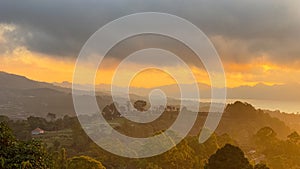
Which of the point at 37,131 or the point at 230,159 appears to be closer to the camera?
the point at 230,159

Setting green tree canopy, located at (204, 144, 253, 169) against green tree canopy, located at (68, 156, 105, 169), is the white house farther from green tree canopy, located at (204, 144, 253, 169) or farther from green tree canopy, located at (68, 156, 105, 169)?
green tree canopy, located at (204, 144, 253, 169)

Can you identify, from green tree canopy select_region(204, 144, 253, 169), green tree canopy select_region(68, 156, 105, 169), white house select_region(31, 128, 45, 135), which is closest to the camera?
green tree canopy select_region(204, 144, 253, 169)

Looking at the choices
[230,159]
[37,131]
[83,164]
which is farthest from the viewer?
[37,131]

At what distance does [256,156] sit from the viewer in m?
54.9

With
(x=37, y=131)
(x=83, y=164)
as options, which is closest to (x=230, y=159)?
(x=83, y=164)

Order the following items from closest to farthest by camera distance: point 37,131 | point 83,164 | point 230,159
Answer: point 230,159 < point 83,164 < point 37,131

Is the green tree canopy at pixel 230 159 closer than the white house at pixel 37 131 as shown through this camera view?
Yes

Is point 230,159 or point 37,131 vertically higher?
point 37,131

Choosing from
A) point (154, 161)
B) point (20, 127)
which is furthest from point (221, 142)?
point (20, 127)

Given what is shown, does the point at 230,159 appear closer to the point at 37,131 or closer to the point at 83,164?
the point at 83,164

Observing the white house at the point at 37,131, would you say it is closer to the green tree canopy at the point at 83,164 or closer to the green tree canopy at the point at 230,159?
the green tree canopy at the point at 83,164

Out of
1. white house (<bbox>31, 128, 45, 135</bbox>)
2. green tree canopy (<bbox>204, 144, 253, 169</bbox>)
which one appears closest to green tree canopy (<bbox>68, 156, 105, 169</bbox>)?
green tree canopy (<bbox>204, 144, 253, 169</bbox>)

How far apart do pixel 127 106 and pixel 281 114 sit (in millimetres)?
105502

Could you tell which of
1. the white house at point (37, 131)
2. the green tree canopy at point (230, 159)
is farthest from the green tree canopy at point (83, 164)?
the white house at point (37, 131)
